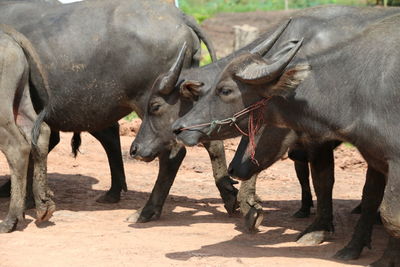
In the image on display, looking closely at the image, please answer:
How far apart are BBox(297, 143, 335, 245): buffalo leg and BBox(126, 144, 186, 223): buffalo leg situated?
1557 mm

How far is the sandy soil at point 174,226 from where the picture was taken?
684cm

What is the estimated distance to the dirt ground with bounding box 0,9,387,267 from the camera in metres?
6.85

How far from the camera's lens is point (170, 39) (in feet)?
28.2

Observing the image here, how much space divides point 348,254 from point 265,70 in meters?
1.68

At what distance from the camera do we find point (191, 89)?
7.79 m

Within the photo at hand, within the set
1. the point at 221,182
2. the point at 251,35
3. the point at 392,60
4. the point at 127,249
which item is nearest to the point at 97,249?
the point at 127,249

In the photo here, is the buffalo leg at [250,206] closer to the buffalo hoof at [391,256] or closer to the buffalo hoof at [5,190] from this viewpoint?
the buffalo hoof at [391,256]

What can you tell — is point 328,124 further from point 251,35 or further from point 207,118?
point 251,35

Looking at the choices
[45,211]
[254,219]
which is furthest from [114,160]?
[254,219]

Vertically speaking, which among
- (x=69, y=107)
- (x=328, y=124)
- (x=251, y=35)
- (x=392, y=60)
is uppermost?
(x=392, y=60)

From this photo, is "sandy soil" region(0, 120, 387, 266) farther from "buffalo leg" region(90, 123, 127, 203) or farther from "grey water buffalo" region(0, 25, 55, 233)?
"grey water buffalo" region(0, 25, 55, 233)

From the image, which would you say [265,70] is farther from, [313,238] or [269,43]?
[313,238]

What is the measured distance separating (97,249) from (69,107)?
225cm

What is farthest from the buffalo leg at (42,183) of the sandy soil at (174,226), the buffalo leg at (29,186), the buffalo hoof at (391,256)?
the buffalo hoof at (391,256)
